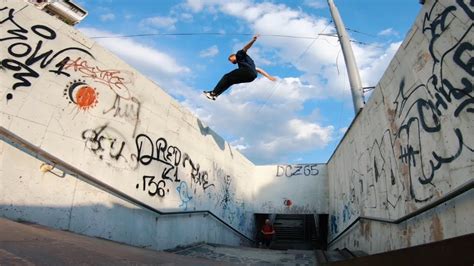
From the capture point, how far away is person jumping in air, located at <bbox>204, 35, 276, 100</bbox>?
7734 millimetres

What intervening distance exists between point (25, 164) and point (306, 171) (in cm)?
1158

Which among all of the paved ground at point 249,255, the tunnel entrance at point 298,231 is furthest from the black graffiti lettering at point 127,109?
the tunnel entrance at point 298,231

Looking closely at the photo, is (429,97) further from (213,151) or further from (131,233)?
(213,151)

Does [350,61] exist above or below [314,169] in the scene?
above

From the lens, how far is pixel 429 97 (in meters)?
3.73

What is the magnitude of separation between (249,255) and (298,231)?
10.9 m

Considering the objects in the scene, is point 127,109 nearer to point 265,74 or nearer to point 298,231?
point 265,74

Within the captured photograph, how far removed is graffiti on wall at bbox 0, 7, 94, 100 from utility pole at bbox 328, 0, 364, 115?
7.35m

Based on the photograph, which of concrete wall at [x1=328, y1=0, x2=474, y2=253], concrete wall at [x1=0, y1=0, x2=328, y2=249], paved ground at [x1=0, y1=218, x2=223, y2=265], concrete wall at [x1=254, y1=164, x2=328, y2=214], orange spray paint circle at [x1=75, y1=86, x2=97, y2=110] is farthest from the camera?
concrete wall at [x1=254, y1=164, x2=328, y2=214]

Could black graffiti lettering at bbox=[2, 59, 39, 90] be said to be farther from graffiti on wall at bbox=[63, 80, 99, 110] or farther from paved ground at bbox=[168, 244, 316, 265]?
paved ground at bbox=[168, 244, 316, 265]

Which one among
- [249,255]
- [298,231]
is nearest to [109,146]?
[249,255]

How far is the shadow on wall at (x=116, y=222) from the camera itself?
4.06 metres

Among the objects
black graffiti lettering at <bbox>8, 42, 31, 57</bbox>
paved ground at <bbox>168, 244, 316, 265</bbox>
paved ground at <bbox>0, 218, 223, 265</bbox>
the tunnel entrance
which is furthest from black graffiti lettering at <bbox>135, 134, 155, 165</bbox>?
the tunnel entrance

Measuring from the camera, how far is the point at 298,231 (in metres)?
16.6
